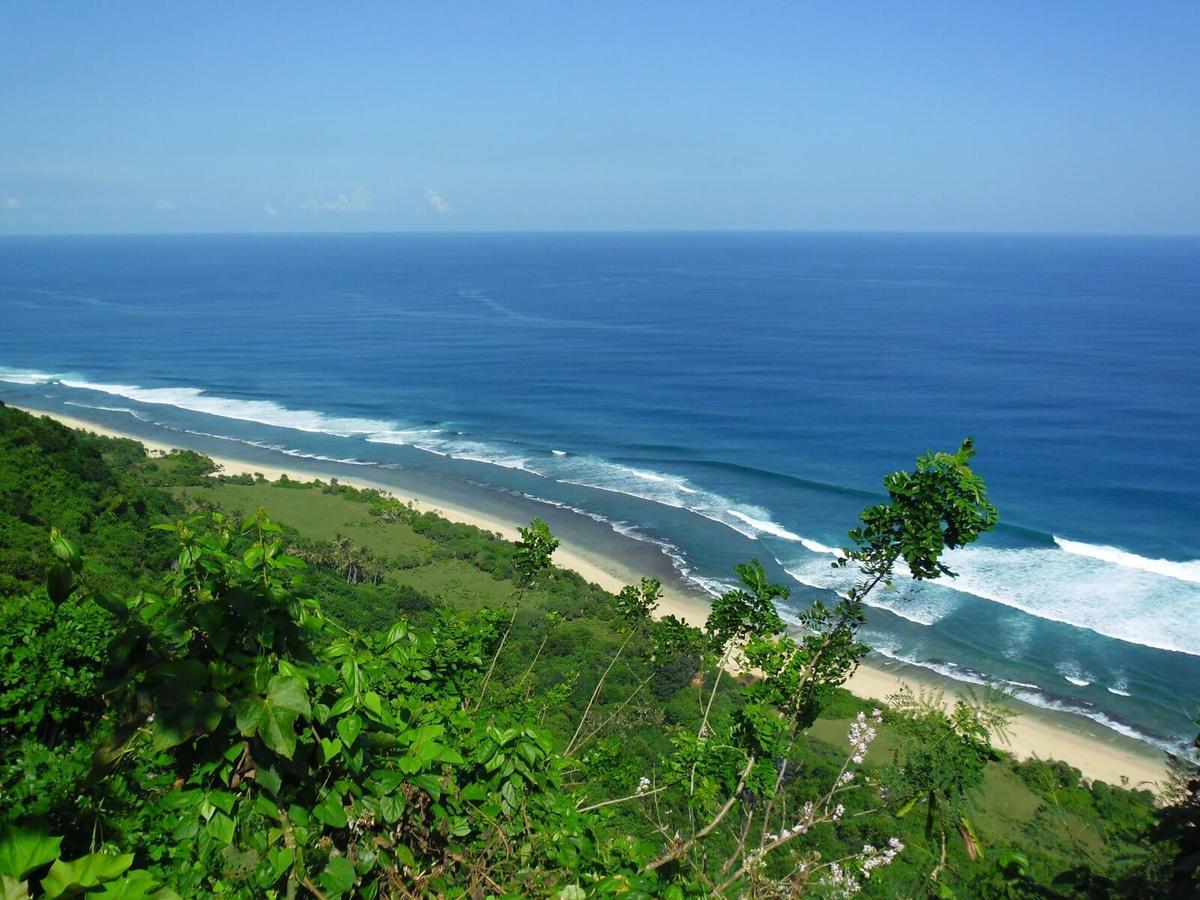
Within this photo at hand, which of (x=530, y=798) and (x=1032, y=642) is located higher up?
(x=530, y=798)

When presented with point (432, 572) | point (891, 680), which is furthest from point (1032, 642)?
point (432, 572)

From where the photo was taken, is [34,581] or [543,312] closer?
[34,581]

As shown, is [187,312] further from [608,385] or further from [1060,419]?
[1060,419]

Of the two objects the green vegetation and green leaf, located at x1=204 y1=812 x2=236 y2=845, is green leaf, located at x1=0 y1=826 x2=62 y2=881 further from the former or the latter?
green leaf, located at x1=204 y1=812 x2=236 y2=845

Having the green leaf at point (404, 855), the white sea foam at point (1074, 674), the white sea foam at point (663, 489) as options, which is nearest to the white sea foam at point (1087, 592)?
the white sea foam at point (1074, 674)

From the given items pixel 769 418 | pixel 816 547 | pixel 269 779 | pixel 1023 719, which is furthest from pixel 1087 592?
pixel 269 779

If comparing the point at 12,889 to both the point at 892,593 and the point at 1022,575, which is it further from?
the point at 1022,575

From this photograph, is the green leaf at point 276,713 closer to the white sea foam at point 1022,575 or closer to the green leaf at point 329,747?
the green leaf at point 329,747
